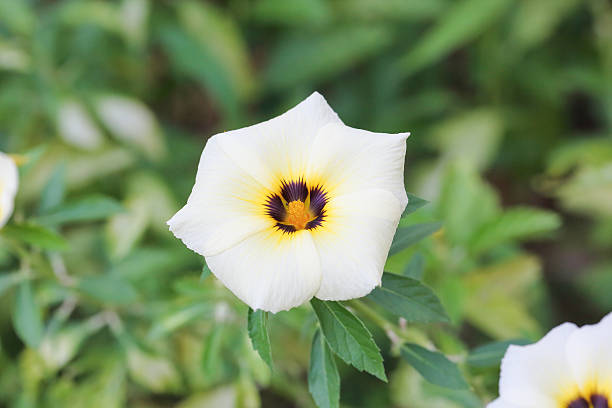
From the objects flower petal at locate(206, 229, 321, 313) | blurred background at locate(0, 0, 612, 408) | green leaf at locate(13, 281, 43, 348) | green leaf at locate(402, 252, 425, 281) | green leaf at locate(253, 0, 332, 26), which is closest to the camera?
flower petal at locate(206, 229, 321, 313)

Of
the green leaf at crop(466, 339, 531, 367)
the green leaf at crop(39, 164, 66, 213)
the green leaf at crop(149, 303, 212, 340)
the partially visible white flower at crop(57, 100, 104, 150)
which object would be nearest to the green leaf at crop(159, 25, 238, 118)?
the partially visible white flower at crop(57, 100, 104, 150)

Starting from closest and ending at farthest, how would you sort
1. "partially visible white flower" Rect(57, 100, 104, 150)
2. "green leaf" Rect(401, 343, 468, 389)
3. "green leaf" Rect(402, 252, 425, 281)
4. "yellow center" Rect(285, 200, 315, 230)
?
1. "yellow center" Rect(285, 200, 315, 230)
2. "green leaf" Rect(401, 343, 468, 389)
3. "green leaf" Rect(402, 252, 425, 281)
4. "partially visible white flower" Rect(57, 100, 104, 150)

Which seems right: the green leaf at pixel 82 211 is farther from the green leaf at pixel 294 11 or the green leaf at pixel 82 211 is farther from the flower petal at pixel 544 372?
the green leaf at pixel 294 11

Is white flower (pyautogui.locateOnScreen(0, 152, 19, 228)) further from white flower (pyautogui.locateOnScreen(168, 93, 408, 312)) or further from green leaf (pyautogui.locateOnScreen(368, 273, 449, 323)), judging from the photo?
green leaf (pyautogui.locateOnScreen(368, 273, 449, 323))

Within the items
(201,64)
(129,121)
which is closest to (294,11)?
(201,64)

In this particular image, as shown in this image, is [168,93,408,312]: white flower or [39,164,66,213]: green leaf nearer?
[168,93,408,312]: white flower
